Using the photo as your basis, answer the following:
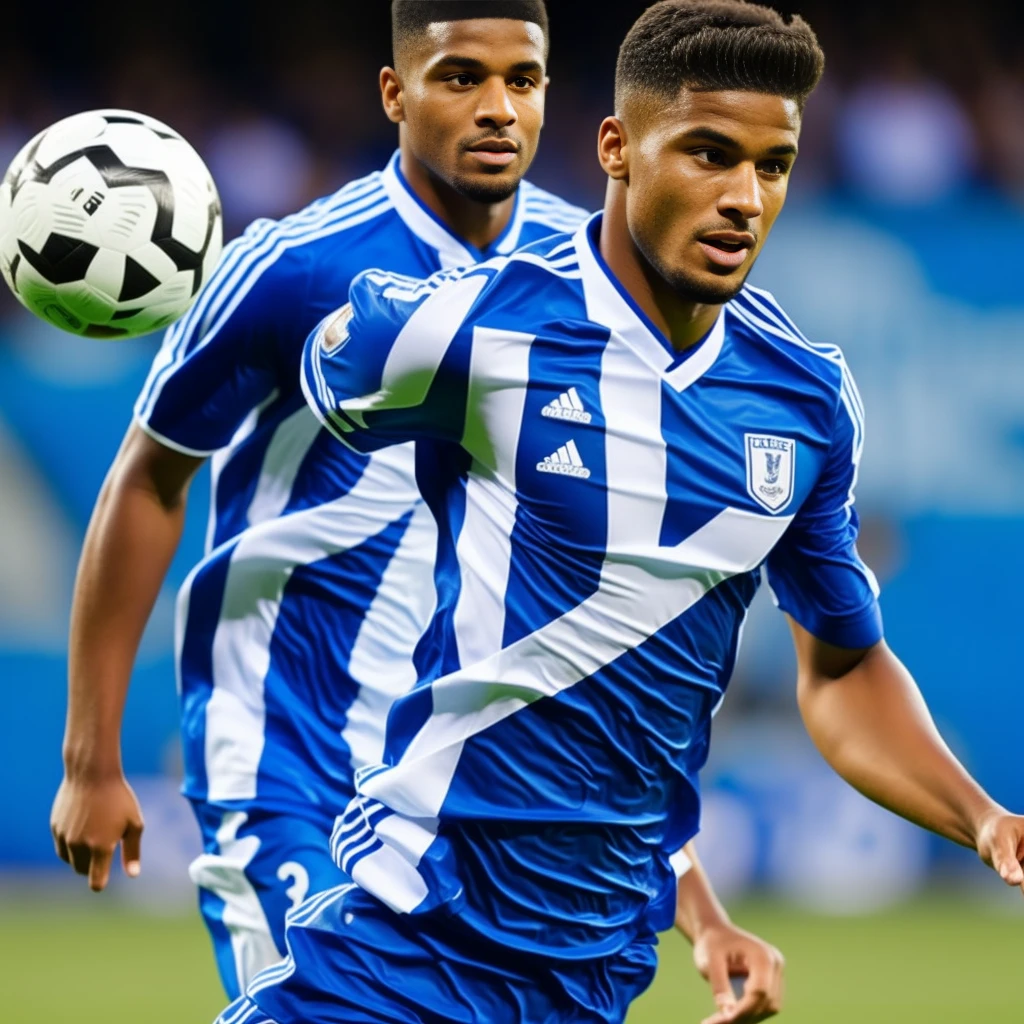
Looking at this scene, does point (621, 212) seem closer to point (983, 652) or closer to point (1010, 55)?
point (983, 652)

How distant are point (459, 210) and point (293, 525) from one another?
0.87m

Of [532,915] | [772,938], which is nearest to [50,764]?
[772,938]

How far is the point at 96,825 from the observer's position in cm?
470

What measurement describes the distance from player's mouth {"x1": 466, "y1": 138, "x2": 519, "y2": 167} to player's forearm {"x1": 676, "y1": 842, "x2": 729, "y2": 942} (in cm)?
164

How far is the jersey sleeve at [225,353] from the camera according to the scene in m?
4.77

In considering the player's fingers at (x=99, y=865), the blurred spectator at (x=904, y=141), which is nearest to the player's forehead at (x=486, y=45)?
the player's fingers at (x=99, y=865)

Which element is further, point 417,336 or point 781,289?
point 781,289

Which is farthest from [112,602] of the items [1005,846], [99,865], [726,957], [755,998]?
[1005,846]

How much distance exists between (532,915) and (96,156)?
2014mm

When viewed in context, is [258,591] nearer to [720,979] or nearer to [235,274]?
[235,274]

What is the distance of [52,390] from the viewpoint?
462 inches

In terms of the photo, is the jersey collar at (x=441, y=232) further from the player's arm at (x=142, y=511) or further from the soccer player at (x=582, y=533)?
the soccer player at (x=582, y=533)

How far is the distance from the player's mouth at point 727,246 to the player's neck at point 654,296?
0.50ft

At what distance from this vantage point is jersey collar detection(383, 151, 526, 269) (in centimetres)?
497
